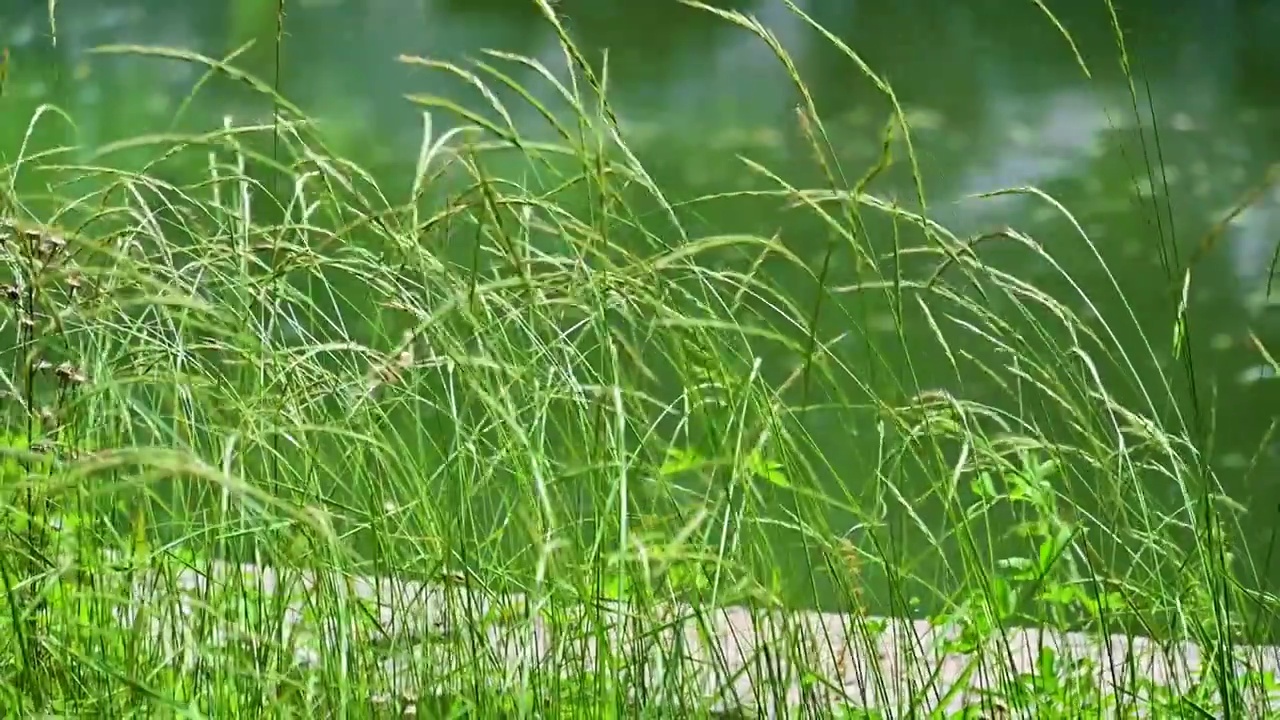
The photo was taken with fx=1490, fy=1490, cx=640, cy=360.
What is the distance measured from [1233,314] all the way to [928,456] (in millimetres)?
3850

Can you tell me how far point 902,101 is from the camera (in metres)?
6.94

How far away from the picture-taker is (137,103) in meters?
7.72

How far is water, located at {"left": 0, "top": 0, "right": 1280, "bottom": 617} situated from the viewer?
4863mm

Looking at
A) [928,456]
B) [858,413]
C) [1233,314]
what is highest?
[1233,314]

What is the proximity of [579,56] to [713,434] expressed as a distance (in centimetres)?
25

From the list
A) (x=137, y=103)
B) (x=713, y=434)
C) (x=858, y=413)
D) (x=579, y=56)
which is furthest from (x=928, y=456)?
(x=137, y=103)

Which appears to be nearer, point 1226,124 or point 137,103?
point 1226,124

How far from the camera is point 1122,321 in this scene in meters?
4.74

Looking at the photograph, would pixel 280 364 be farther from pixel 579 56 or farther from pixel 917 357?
pixel 917 357

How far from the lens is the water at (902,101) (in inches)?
191

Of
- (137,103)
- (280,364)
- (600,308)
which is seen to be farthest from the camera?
(137,103)

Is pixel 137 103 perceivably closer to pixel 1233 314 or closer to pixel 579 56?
pixel 1233 314

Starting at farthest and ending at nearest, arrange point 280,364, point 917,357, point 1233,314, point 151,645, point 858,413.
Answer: point 1233,314 → point 917,357 → point 858,413 → point 151,645 → point 280,364

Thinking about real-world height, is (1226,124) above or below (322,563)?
above
